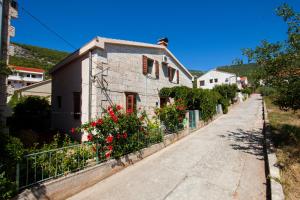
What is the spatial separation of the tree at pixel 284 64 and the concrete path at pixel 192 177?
9.03 feet

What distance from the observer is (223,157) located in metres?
7.21

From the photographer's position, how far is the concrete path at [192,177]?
4.59 m

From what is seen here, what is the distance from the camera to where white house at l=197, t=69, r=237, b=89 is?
47.2 m

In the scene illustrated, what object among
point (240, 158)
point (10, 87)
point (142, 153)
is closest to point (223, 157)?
point (240, 158)

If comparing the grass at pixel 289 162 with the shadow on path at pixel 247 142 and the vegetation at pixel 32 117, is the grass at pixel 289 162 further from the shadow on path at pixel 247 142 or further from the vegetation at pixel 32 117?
the vegetation at pixel 32 117

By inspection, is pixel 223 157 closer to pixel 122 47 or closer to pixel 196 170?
pixel 196 170

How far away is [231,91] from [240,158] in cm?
2508

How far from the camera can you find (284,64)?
6250 mm

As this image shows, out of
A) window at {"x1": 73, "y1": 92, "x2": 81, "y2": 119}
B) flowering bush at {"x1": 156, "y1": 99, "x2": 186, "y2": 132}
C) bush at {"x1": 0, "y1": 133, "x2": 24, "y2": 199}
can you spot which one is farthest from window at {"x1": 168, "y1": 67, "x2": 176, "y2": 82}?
bush at {"x1": 0, "y1": 133, "x2": 24, "y2": 199}

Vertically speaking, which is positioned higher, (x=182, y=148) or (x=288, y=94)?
(x=288, y=94)

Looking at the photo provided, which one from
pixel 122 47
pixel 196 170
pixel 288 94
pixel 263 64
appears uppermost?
pixel 122 47

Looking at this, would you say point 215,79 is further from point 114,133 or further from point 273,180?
point 114,133

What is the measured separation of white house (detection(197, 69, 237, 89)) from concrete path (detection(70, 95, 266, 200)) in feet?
139

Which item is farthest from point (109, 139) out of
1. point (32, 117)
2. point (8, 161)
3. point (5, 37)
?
point (32, 117)
